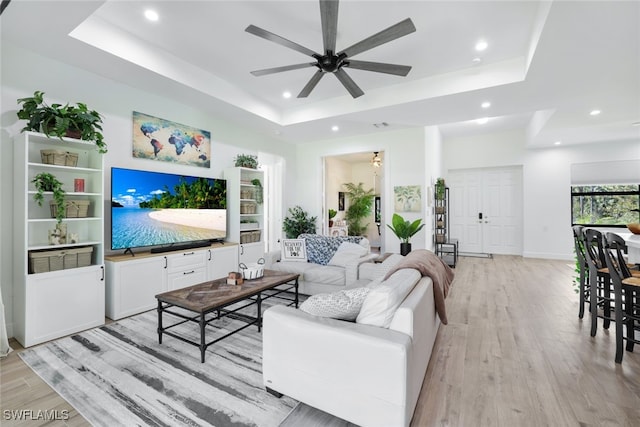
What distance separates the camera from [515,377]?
2154mm

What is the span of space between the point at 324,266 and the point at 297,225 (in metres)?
2.56

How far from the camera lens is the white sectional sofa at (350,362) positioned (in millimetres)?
1459

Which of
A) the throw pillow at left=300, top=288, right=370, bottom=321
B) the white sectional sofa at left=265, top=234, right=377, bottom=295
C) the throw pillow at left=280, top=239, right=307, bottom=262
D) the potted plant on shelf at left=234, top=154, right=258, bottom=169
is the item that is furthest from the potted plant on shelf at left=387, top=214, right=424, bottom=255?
the throw pillow at left=300, top=288, right=370, bottom=321

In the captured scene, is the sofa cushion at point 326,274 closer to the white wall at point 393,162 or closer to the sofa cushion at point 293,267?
the sofa cushion at point 293,267

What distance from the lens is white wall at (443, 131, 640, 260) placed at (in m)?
6.73

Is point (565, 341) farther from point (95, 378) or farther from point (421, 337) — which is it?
point (95, 378)

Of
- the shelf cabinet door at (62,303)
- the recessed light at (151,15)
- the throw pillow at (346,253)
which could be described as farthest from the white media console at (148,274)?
the recessed light at (151,15)

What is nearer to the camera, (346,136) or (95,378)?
(95,378)

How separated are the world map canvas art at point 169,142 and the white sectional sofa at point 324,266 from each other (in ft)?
6.52

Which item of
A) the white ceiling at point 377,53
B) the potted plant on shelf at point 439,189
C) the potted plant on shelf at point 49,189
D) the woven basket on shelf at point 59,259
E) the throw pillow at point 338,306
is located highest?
the white ceiling at point 377,53

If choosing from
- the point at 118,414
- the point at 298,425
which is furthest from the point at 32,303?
the point at 298,425

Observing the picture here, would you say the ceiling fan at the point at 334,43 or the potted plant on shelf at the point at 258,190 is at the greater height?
the ceiling fan at the point at 334,43

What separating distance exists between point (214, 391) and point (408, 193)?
15.5 feet

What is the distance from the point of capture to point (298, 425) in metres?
1.68
